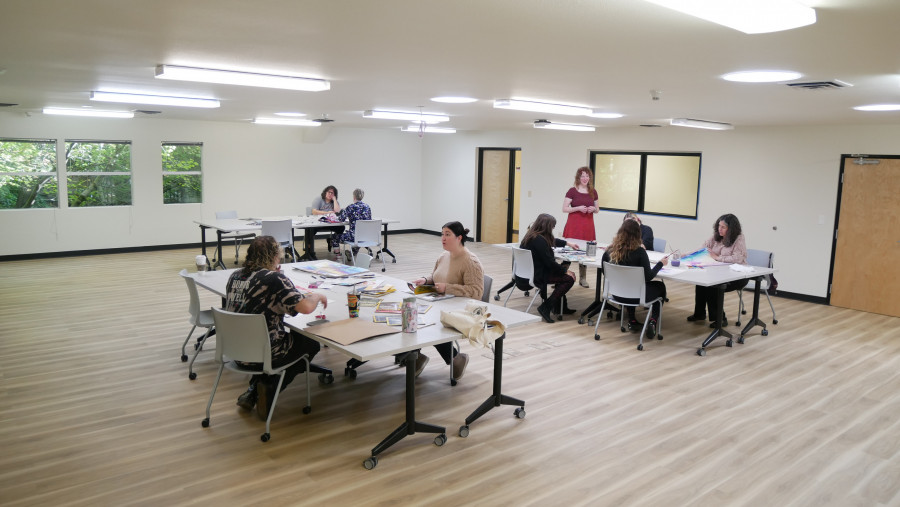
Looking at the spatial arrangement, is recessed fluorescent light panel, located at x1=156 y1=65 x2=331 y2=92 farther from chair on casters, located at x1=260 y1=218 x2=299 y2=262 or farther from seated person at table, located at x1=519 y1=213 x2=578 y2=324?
chair on casters, located at x1=260 y1=218 x2=299 y2=262

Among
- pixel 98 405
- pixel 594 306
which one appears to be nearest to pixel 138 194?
pixel 98 405

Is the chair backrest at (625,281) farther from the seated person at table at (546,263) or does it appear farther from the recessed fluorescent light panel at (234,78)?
the recessed fluorescent light panel at (234,78)

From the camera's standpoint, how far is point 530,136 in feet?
40.4

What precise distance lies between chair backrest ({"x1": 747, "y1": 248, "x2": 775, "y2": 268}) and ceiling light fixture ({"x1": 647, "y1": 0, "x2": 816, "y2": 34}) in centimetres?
541

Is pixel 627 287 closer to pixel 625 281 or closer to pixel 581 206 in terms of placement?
pixel 625 281

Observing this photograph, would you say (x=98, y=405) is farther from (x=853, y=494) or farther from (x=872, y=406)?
(x=872, y=406)

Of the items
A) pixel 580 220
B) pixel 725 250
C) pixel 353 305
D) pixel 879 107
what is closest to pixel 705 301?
pixel 725 250

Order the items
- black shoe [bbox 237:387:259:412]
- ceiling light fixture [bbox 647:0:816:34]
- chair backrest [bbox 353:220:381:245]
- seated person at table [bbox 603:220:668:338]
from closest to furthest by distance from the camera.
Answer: ceiling light fixture [bbox 647:0:816:34]
black shoe [bbox 237:387:259:412]
seated person at table [bbox 603:220:668:338]
chair backrest [bbox 353:220:381:245]

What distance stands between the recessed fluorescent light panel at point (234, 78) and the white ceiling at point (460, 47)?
117 mm

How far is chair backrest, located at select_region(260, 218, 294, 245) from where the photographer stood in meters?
9.45

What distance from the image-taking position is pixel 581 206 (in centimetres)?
870

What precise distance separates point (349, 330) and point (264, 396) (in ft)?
2.80

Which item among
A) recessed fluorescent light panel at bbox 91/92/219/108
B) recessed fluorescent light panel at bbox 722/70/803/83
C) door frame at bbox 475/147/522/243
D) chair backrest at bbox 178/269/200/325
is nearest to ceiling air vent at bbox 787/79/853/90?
recessed fluorescent light panel at bbox 722/70/803/83

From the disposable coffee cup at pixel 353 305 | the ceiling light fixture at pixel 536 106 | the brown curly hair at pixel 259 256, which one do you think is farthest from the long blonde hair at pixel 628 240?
the brown curly hair at pixel 259 256
